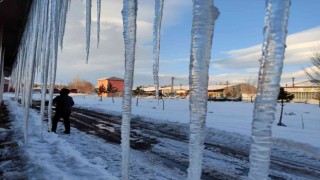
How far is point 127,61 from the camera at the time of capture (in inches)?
101

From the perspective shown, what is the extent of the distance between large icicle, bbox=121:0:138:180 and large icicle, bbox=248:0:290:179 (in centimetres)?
126

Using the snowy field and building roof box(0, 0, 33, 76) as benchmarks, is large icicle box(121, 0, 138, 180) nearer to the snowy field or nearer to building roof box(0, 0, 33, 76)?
the snowy field

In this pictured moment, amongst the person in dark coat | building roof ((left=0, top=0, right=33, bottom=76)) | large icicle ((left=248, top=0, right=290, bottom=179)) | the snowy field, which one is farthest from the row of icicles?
the person in dark coat

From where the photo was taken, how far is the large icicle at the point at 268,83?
134 cm

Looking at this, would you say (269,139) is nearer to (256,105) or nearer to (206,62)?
(256,105)

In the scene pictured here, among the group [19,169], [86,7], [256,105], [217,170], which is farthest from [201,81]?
[217,170]

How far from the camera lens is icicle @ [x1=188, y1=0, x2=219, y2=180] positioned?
1669mm

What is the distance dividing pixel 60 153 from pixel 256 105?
251 inches

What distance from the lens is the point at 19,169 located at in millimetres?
5719

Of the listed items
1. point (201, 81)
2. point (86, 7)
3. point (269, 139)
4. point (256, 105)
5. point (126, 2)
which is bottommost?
point (269, 139)

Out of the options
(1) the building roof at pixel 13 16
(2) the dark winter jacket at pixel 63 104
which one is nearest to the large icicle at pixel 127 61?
(1) the building roof at pixel 13 16

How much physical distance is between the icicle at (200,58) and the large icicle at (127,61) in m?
0.85

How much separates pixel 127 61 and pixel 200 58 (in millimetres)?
996

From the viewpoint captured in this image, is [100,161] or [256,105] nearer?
[256,105]
